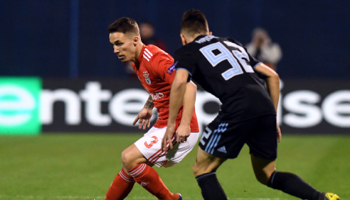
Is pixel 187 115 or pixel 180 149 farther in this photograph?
pixel 180 149

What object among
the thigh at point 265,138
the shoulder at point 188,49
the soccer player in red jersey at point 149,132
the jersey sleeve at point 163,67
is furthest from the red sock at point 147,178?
the shoulder at point 188,49

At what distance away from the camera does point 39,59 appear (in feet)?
46.0

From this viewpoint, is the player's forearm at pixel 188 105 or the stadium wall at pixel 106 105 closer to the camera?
the player's forearm at pixel 188 105

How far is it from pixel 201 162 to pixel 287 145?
18.1 ft

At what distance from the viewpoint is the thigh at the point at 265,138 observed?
382cm

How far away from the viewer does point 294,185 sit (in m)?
3.87

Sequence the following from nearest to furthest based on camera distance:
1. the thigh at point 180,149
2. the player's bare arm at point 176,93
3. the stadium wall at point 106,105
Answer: the player's bare arm at point 176,93, the thigh at point 180,149, the stadium wall at point 106,105

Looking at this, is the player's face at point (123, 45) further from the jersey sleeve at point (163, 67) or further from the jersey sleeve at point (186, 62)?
the jersey sleeve at point (186, 62)

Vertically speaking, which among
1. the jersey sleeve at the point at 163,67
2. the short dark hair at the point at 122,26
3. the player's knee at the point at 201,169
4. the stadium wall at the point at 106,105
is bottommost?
the stadium wall at the point at 106,105

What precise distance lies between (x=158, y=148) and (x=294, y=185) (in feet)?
3.60

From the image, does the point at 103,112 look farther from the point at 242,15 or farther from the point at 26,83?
the point at 242,15

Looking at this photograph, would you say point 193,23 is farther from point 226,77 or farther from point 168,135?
point 168,135

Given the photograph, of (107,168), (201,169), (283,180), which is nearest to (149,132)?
(201,169)

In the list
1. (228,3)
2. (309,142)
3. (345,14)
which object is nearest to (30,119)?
(309,142)
